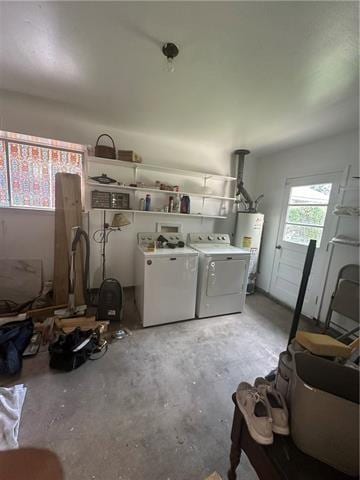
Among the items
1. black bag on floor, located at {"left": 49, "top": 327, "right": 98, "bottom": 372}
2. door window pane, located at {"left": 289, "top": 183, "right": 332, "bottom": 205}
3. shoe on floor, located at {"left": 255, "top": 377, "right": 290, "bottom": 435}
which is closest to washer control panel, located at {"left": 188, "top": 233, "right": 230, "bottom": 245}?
door window pane, located at {"left": 289, "top": 183, "right": 332, "bottom": 205}

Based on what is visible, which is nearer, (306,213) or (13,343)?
(13,343)

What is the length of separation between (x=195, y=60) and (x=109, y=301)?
2521mm

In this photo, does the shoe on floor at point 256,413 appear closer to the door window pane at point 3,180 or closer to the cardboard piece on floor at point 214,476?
the cardboard piece on floor at point 214,476

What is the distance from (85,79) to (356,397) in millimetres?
2807

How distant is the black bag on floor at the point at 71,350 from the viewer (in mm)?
1747

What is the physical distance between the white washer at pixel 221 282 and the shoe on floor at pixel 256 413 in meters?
1.68

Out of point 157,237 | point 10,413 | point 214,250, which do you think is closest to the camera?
point 10,413

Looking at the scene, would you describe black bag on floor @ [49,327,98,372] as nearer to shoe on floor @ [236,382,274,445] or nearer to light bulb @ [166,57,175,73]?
shoe on floor @ [236,382,274,445]

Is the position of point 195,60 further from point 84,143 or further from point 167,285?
point 167,285

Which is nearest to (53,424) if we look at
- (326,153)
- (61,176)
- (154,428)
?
(154,428)

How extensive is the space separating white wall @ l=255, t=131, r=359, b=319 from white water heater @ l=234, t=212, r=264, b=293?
0.26 m

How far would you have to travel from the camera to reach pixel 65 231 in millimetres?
2576

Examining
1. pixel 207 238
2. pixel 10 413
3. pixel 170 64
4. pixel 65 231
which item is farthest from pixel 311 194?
pixel 10 413

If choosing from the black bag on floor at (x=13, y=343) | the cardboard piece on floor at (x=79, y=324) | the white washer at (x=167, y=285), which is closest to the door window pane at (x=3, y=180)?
the black bag on floor at (x=13, y=343)
